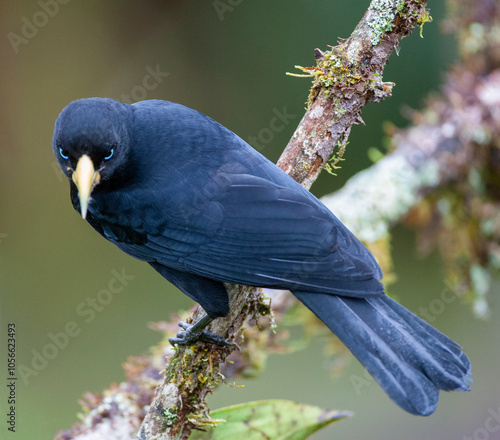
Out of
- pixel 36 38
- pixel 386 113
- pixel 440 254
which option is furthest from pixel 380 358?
pixel 36 38

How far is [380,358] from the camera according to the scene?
195 cm

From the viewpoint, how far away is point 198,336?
6.86ft

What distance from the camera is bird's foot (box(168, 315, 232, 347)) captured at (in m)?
2.07

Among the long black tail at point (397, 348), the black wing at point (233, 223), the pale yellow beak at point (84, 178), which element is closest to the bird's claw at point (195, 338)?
the black wing at point (233, 223)

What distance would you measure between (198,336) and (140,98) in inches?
109

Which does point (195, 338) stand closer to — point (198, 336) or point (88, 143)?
point (198, 336)

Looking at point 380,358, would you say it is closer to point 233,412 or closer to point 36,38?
point 233,412

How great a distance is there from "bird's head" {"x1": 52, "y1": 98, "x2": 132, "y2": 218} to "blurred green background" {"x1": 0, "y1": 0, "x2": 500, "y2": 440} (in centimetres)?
239

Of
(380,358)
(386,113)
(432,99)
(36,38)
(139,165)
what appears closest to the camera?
(380,358)

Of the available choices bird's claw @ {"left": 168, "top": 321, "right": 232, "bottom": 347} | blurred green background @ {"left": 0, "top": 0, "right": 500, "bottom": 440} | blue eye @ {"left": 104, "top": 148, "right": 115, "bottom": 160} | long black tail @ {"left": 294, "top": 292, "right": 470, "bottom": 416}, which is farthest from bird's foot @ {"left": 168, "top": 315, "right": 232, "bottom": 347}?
blurred green background @ {"left": 0, "top": 0, "right": 500, "bottom": 440}

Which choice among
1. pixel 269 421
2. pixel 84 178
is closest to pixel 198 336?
pixel 269 421

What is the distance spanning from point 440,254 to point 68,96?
296 cm

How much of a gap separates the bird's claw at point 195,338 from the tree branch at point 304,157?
28mm

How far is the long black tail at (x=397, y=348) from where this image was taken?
1.89m
